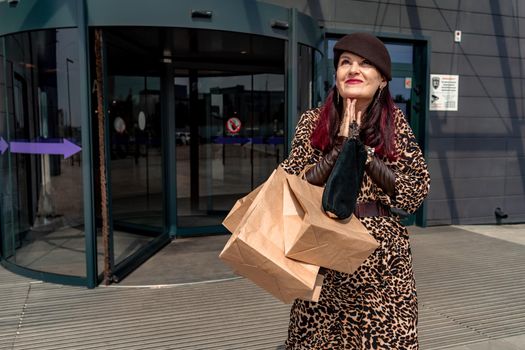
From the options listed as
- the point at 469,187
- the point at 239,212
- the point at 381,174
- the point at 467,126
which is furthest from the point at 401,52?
the point at 239,212

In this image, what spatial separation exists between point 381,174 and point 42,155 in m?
3.97

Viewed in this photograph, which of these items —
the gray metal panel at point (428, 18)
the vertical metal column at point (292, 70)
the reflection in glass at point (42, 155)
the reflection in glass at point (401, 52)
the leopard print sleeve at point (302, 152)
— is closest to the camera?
the leopard print sleeve at point (302, 152)

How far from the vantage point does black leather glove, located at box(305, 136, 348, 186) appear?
5.85 ft

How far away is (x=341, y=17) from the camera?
6.89 meters

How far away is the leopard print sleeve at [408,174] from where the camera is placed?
1.85 m

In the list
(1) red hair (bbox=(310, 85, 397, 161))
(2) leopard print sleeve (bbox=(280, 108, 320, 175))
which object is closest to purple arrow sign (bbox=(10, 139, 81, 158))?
(2) leopard print sleeve (bbox=(280, 108, 320, 175))

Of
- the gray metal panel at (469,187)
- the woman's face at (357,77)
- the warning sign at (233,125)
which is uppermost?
the woman's face at (357,77)

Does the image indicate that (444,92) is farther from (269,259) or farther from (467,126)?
(269,259)

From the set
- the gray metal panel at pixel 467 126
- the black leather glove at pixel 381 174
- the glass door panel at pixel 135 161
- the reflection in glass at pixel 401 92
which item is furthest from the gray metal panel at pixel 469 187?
the black leather glove at pixel 381 174

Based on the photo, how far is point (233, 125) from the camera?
23.4ft

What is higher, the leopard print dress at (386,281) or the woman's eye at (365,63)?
the woman's eye at (365,63)

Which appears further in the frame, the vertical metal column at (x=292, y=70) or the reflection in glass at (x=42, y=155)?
the vertical metal column at (x=292, y=70)

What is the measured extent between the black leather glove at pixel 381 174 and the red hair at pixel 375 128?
0.09 metres

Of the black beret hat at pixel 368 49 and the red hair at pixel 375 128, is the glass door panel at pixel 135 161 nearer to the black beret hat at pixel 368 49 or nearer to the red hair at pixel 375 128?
the red hair at pixel 375 128
